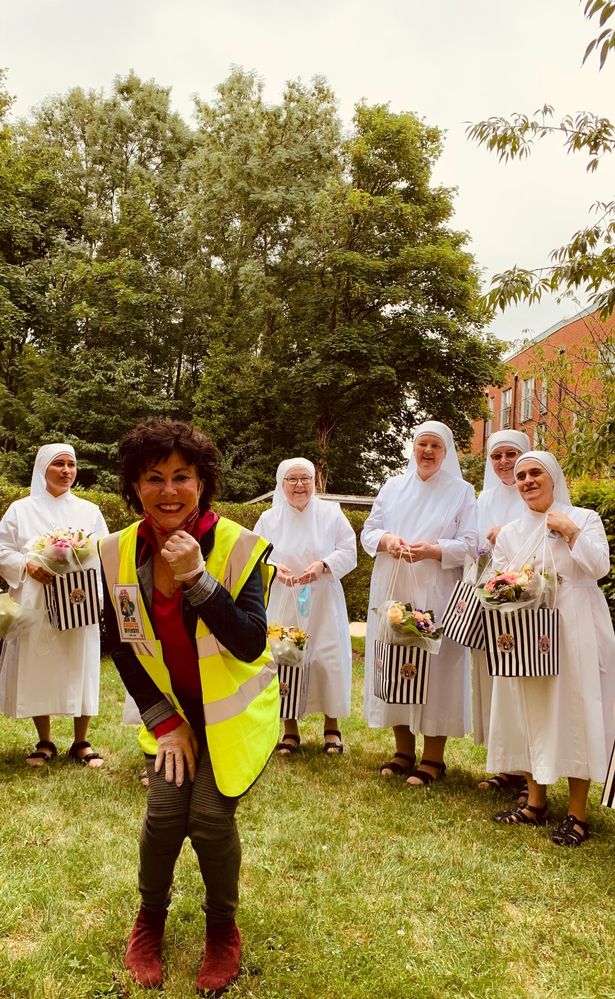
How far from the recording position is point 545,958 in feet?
11.3

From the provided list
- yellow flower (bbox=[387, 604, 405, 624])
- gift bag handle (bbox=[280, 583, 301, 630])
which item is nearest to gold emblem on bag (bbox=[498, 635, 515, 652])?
yellow flower (bbox=[387, 604, 405, 624])

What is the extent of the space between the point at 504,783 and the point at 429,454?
2550 mm

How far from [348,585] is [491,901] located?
1088cm

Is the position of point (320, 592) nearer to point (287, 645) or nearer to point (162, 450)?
point (287, 645)

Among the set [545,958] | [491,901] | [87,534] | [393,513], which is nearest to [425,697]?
[393,513]

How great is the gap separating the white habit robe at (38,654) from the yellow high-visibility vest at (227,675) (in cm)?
311

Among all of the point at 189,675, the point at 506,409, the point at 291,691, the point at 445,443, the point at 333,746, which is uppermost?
the point at 506,409

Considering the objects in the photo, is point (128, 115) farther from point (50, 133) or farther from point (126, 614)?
point (126, 614)

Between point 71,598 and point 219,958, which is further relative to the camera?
point 71,598

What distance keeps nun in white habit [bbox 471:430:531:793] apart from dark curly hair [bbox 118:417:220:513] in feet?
10.8

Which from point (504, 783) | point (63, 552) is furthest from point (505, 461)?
point (63, 552)

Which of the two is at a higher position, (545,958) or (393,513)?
(393,513)

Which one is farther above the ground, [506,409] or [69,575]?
[506,409]

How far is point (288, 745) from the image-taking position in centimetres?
682
